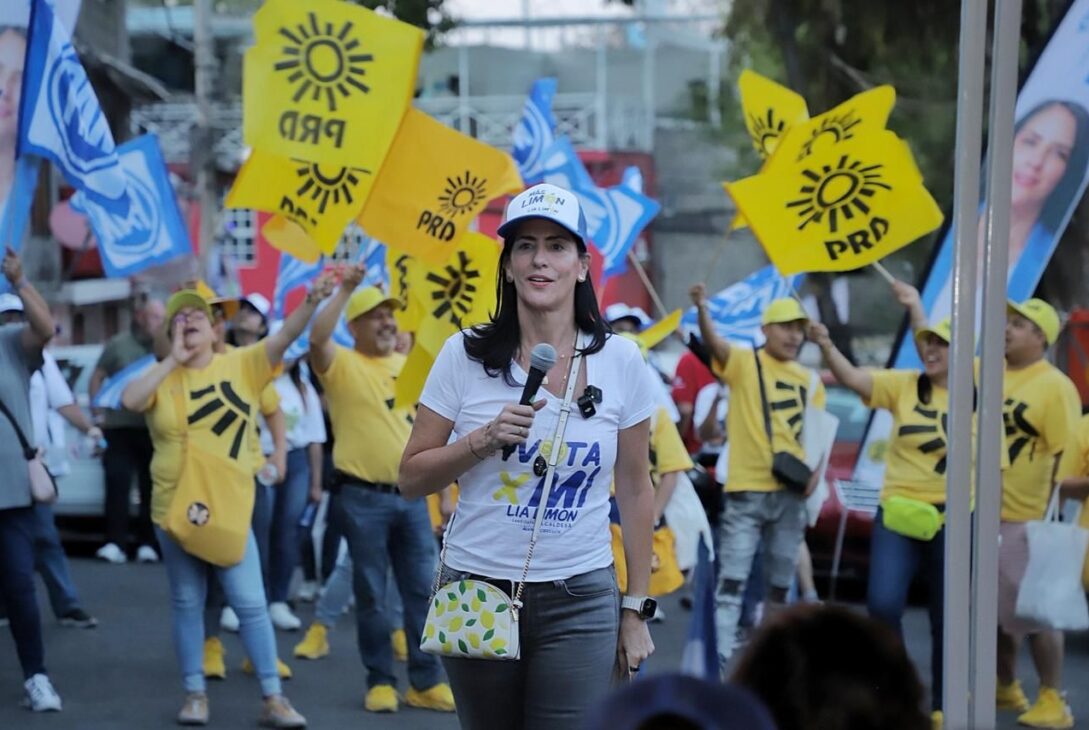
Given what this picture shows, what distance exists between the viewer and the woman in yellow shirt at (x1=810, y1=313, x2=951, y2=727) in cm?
712

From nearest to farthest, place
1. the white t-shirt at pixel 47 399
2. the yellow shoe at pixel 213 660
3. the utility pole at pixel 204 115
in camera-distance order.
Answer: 1. the yellow shoe at pixel 213 660
2. the white t-shirt at pixel 47 399
3. the utility pole at pixel 204 115

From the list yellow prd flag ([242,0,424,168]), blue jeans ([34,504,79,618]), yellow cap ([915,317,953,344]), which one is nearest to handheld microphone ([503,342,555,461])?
yellow prd flag ([242,0,424,168])

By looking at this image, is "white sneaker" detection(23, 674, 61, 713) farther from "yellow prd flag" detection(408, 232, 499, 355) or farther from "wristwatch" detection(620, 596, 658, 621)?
"wristwatch" detection(620, 596, 658, 621)

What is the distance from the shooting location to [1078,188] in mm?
7820

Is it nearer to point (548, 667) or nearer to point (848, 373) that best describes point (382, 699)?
point (848, 373)

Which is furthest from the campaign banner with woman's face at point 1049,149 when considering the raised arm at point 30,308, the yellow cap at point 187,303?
the raised arm at point 30,308

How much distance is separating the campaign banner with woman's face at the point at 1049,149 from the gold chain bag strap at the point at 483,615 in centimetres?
359

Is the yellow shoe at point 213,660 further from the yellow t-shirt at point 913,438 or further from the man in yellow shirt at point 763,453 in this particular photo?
the yellow t-shirt at point 913,438

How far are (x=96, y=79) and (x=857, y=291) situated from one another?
17.2 metres

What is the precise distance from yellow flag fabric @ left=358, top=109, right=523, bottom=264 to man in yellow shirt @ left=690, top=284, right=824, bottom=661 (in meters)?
1.35

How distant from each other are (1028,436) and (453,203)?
9.05ft

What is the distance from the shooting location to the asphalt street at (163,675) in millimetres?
7305

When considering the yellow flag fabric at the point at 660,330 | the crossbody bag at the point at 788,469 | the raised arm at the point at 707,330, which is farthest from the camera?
the yellow flag fabric at the point at 660,330

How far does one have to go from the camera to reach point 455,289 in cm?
741
